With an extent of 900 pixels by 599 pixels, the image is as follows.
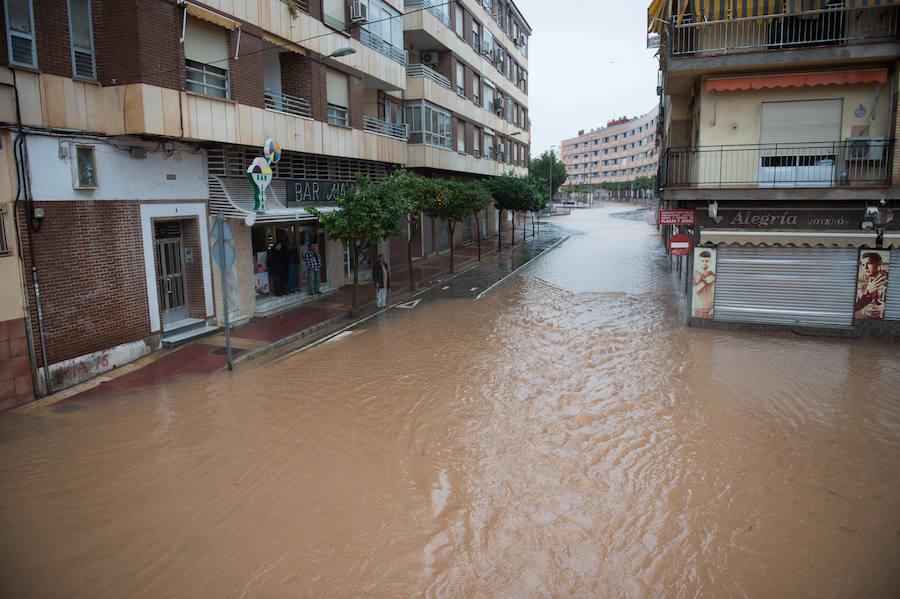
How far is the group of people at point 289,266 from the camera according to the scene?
1664 cm

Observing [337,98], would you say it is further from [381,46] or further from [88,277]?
[88,277]

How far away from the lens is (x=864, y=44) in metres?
12.4

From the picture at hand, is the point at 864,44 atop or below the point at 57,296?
atop

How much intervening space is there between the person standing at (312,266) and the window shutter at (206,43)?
5.58 m

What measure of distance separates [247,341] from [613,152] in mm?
124006

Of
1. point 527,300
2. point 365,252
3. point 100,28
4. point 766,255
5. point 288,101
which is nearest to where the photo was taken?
point 100,28

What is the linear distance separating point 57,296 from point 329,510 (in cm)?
Answer: 721

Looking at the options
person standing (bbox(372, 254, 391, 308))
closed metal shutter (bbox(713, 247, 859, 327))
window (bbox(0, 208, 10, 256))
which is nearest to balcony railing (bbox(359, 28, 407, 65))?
person standing (bbox(372, 254, 391, 308))

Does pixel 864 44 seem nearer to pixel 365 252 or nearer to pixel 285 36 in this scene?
pixel 285 36

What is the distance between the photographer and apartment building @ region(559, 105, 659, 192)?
10788 centimetres

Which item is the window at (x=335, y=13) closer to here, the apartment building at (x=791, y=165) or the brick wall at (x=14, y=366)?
the apartment building at (x=791, y=165)

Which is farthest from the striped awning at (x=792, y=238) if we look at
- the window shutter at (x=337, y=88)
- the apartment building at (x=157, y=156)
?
the window shutter at (x=337, y=88)

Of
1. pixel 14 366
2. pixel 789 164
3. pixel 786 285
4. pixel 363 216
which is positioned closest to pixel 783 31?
pixel 789 164

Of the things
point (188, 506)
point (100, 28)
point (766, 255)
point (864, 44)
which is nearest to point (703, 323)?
point (766, 255)
